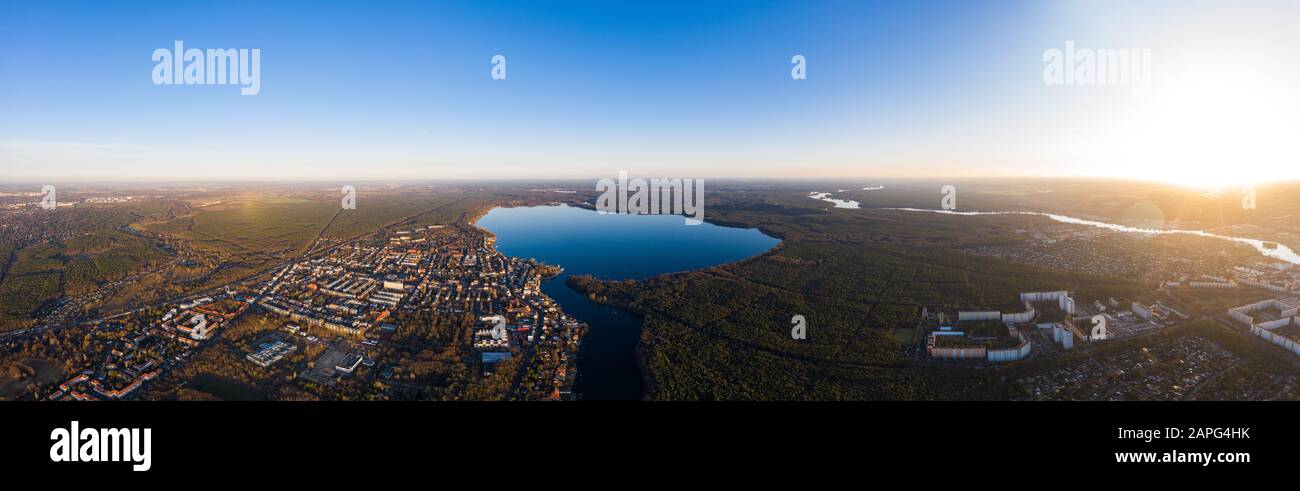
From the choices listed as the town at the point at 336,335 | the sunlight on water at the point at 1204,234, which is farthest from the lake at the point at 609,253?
the sunlight on water at the point at 1204,234

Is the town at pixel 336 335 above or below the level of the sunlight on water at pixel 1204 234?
below

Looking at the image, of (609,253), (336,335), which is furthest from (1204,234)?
(336,335)

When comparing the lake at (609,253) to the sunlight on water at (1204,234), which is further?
the sunlight on water at (1204,234)

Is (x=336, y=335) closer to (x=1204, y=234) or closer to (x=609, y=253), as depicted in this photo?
(x=609, y=253)

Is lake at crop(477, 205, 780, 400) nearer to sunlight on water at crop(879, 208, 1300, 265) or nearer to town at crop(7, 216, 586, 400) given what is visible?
town at crop(7, 216, 586, 400)

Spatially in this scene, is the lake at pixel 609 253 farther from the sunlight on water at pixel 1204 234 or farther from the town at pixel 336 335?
the sunlight on water at pixel 1204 234

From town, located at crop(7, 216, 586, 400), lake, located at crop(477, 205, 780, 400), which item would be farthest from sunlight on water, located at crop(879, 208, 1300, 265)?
town, located at crop(7, 216, 586, 400)

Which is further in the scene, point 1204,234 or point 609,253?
point 1204,234

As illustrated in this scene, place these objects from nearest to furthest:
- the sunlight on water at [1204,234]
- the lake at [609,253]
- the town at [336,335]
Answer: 1. the town at [336,335]
2. the lake at [609,253]
3. the sunlight on water at [1204,234]
